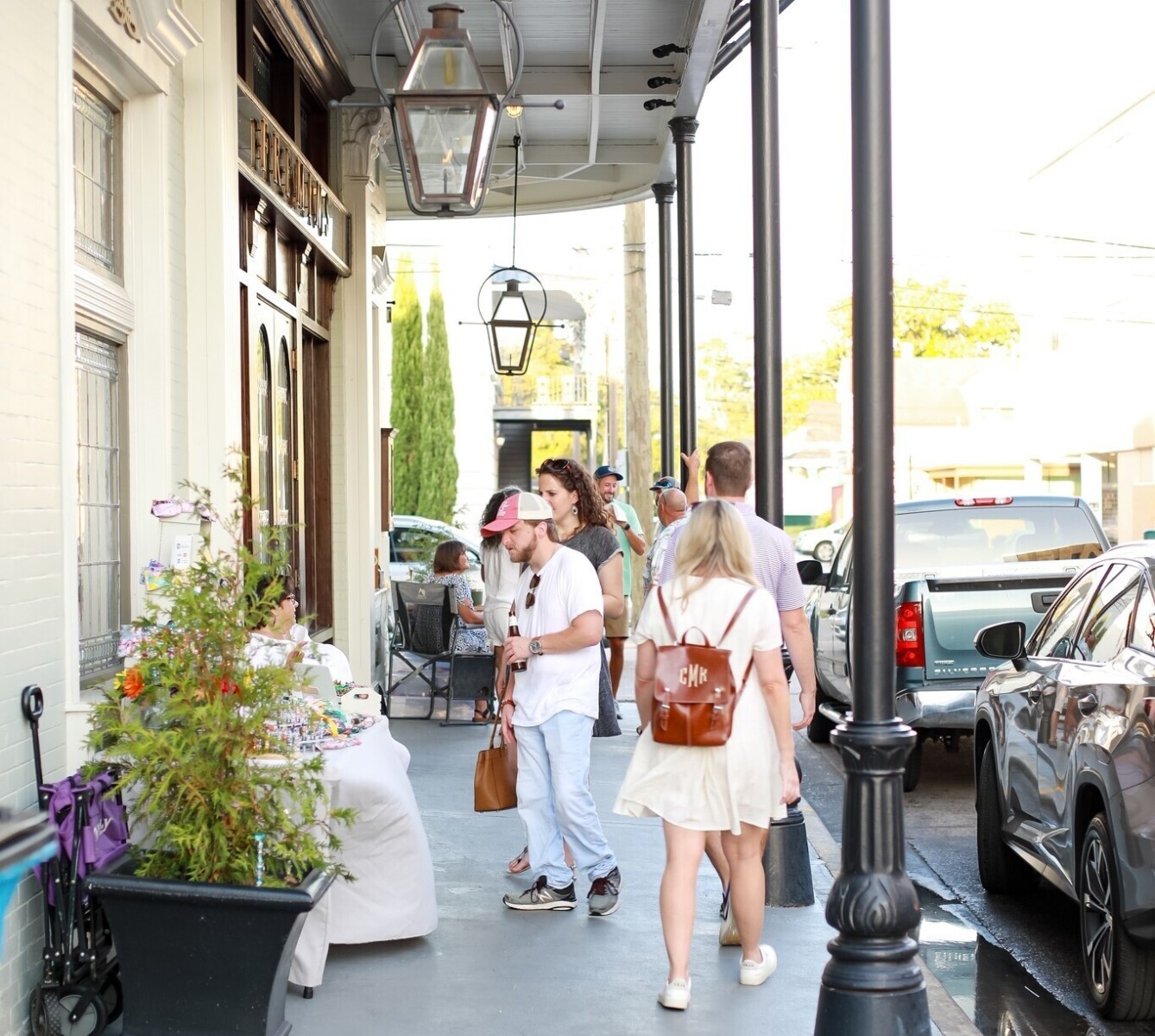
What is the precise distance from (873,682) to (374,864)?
2263 millimetres

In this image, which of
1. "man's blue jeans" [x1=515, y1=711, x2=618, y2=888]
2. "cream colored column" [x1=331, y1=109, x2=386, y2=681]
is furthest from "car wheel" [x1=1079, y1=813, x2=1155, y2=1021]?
"cream colored column" [x1=331, y1=109, x2=386, y2=681]

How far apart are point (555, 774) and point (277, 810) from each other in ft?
6.15

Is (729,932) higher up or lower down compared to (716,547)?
lower down

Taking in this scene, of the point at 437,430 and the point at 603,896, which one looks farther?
the point at 437,430

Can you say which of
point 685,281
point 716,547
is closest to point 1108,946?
point 716,547

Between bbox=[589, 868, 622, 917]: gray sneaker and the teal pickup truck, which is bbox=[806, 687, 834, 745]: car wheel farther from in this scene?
bbox=[589, 868, 622, 917]: gray sneaker

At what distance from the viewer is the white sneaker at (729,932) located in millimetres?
6159

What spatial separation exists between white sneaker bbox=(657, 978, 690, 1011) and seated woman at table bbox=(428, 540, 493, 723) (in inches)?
272

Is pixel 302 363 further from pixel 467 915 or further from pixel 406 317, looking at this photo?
pixel 406 317

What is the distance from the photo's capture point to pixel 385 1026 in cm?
521

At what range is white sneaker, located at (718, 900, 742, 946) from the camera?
6.16m

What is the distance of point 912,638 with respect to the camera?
9.77m

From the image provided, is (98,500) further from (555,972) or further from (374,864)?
(555,972)

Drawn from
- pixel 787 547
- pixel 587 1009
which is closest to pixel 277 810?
pixel 587 1009
